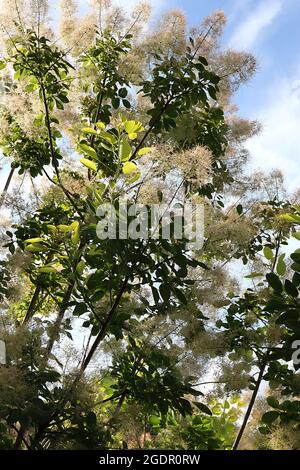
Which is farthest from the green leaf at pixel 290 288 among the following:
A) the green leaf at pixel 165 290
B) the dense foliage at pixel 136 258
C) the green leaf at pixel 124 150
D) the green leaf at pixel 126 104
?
the green leaf at pixel 126 104

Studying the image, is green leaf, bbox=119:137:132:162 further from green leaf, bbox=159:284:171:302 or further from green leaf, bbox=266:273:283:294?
A: green leaf, bbox=266:273:283:294

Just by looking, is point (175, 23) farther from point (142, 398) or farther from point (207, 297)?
point (142, 398)

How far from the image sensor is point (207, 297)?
8.68 feet

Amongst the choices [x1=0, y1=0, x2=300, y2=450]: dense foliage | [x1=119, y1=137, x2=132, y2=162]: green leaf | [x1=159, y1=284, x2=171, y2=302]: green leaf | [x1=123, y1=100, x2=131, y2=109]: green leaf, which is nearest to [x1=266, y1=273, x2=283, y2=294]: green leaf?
[x1=0, y1=0, x2=300, y2=450]: dense foliage

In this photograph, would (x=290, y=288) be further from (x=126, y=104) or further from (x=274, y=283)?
(x=126, y=104)

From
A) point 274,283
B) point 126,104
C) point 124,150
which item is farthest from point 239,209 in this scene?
point 124,150

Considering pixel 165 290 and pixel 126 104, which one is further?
pixel 126 104

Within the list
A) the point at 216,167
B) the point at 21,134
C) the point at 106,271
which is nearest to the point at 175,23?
the point at 216,167

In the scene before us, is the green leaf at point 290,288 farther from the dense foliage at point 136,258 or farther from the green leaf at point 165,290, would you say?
the green leaf at point 165,290

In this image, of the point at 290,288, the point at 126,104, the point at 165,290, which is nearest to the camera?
the point at 290,288

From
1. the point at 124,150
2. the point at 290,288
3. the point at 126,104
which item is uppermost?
the point at 126,104

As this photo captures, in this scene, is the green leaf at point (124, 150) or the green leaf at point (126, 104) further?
the green leaf at point (126, 104)

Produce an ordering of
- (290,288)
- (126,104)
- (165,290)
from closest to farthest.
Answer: (290,288)
(165,290)
(126,104)
